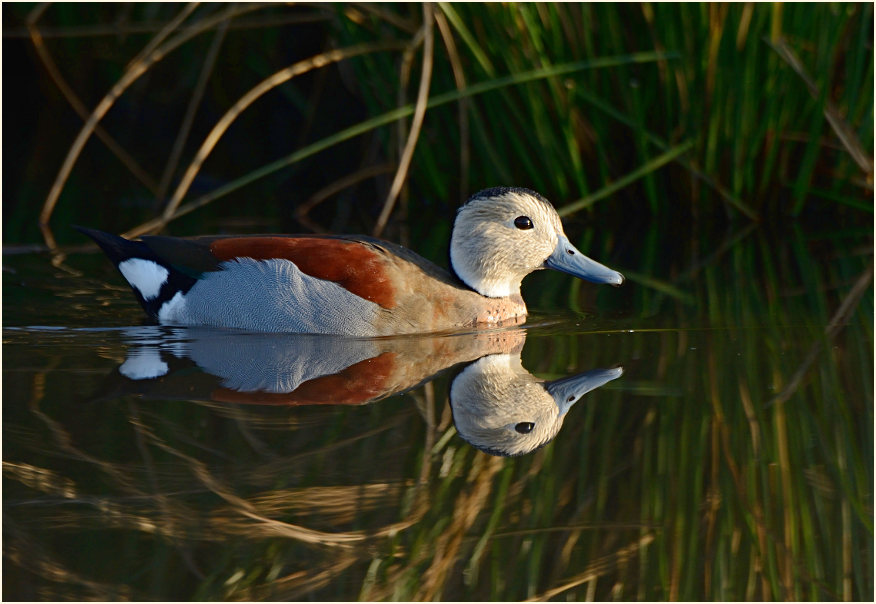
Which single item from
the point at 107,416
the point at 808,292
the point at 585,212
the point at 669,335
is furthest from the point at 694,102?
the point at 107,416

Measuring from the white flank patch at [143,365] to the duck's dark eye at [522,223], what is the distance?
197 cm

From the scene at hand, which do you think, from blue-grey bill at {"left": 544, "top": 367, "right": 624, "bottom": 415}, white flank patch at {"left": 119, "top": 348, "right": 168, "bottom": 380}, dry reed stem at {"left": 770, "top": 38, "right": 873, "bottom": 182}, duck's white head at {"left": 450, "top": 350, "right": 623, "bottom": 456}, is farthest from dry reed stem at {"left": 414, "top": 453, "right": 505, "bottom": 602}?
dry reed stem at {"left": 770, "top": 38, "right": 873, "bottom": 182}

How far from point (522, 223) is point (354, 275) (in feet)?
3.17

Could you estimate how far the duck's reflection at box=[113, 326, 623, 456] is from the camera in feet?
14.6

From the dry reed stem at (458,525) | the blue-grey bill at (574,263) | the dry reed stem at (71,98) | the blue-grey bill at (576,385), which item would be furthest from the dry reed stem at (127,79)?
the dry reed stem at (458,525)

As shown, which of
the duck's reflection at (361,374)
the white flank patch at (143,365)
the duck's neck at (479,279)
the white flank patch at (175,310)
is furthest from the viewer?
the duck's neck at (479,279)

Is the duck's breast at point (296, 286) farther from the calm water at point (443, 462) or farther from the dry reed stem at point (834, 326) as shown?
the dry reed stem at point (834, 326)

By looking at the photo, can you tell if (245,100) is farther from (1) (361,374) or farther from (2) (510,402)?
(2) (510,402)

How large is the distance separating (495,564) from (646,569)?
1.35 ft

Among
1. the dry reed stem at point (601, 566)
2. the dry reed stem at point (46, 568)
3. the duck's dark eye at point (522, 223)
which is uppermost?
the duck's dark eye at point (522, 223)

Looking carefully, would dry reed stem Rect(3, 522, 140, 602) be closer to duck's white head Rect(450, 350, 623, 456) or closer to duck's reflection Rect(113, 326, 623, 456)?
duck's reflection Rect(113, 326, 623, 456)

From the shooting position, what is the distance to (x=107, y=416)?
4.34 metres

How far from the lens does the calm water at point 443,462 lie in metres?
3.18

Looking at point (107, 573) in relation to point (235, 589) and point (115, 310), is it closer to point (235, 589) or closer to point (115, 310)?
point (235, 589)
